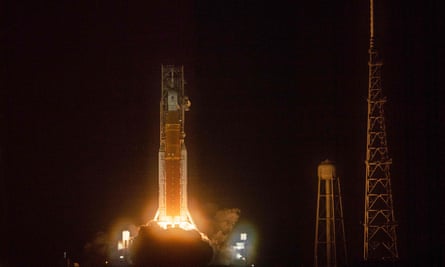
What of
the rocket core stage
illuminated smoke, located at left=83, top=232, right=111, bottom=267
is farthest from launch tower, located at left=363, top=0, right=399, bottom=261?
illuminated smoke, located at left=83, top=232, right=111, bottom=267

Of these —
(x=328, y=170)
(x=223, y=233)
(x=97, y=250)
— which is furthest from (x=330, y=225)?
(x=97, y=250)

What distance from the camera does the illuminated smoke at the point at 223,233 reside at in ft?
144

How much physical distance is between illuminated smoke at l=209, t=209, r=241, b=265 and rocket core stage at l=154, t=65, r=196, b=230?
76.4 inches

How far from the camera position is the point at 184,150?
43.0 meters

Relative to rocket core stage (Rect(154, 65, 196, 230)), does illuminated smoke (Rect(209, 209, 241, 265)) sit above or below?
below

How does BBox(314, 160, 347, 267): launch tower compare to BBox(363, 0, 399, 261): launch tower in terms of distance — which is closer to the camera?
BBox(363, 0, 399, 261): launch tower

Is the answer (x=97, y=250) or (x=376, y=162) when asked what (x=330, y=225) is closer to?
(x=376, y=162)

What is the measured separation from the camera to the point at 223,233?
44969 millimetres

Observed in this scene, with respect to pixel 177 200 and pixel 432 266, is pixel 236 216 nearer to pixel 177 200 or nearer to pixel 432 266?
pixel 177 200

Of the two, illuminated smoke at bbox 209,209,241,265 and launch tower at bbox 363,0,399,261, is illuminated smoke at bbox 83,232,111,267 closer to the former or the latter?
illuminated smoke at bbox 209,209,241,265

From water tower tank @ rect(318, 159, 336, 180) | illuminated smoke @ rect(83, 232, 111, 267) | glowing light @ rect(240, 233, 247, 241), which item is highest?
water tower tank @ rect(318, 159, 336, 180)

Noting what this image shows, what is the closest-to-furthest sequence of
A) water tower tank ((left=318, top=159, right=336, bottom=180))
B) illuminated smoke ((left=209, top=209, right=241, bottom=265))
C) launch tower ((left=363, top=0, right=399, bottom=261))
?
launch tower ((left=363, top=0, right=399, bottom=261)) → water tower tank ((left=318, top=159, right=336, bottom=180)) → illuminated smoke ((left=209, top=209, right=241, bottom=265))

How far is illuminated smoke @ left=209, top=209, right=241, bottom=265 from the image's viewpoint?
144 feet

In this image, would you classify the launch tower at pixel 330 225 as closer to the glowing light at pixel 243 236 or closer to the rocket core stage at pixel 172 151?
the glowing light at pixel 243 236
